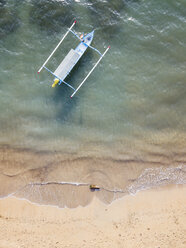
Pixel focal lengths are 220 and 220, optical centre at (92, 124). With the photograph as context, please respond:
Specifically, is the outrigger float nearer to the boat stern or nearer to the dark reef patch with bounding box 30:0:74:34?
the boat stern

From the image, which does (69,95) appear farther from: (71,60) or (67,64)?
(71,60)

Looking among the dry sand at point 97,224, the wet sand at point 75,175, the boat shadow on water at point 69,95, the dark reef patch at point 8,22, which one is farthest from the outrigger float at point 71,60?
the dry sand at point 97,224

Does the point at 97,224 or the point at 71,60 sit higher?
the point at 71,60

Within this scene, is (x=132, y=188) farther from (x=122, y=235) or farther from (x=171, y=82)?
(x=171, y=82)

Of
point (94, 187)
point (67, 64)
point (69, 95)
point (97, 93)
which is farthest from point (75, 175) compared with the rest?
point (67, 64)

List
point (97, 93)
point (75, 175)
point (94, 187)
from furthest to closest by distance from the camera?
point (97, 93), point (75, 175), point (94, 187)

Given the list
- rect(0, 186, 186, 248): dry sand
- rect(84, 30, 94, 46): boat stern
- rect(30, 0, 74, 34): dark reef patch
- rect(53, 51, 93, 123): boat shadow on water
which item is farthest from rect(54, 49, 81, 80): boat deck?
rect(0, 186, 186, 248): dry sand
